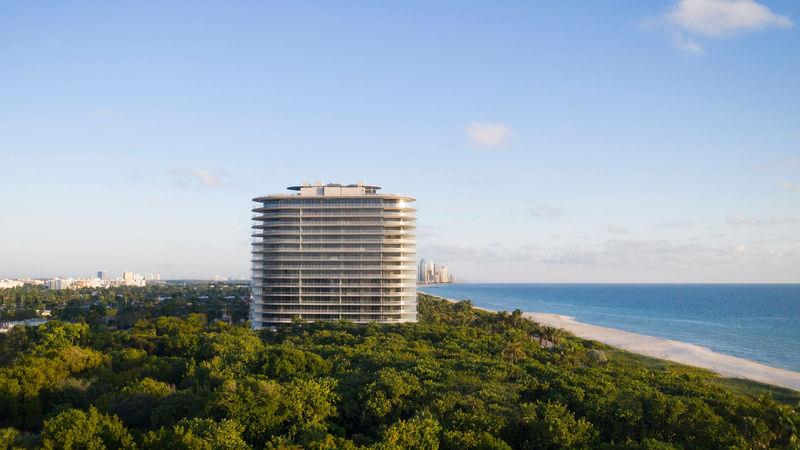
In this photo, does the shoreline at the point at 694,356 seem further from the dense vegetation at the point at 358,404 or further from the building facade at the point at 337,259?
the building facade at the point at 337,259

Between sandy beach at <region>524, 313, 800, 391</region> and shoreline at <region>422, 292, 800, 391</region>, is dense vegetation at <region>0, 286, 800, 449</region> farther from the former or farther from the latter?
sandy beach at <region>524, 313, 800, 391</region>

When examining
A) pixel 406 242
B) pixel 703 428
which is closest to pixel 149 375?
pixel 703 428

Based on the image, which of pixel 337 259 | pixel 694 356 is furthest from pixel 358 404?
pixel 694 356

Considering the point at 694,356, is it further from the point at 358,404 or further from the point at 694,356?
the point at 358,404

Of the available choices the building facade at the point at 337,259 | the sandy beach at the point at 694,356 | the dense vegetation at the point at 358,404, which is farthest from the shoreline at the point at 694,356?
the building facade at the point at 337,259

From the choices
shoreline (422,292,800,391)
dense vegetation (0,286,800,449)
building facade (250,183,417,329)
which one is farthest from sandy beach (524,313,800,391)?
building facade (250,183,417,329)

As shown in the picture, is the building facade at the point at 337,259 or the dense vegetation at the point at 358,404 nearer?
the dense vegetation at the point at 358,404
